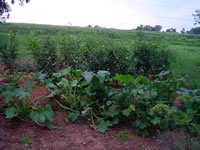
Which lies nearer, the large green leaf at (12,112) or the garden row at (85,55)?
the large green leaf at (12,112)

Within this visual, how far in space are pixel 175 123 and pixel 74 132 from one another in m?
1.56

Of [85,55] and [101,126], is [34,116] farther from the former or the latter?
[85,55]

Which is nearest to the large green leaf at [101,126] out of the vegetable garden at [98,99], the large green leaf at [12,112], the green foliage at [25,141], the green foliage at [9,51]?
the vegetable garden at [98,99]

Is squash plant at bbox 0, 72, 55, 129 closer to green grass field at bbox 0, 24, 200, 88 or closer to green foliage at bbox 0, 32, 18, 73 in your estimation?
green foliage at bbox 0, 32, 18, 73

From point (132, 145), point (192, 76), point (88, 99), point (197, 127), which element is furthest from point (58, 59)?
point (192, 76)

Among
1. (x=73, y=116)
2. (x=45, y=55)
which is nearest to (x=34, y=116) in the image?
(x=73, y=116)

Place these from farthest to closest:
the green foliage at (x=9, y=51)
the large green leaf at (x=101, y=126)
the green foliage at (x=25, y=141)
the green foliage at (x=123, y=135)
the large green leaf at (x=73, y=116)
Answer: the green foliage at (x=9, y=51), the large green leaf at (x=73, y=116), the large green leaf at (x=101, y=126), the green foliage at (x=123, y=135), the green foliage at (x=25, y=141)

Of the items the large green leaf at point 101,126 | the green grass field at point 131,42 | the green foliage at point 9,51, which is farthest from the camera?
the green grass field at point 131,42

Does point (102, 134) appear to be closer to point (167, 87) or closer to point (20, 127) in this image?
point (20, 127)

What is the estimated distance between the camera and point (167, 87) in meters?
3.63

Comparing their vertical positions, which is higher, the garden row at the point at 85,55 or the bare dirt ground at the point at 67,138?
the garden row at the point at 85,55

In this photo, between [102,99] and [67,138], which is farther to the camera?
[102,99]

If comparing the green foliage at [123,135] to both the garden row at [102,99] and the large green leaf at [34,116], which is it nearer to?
the garden row at [102,99]

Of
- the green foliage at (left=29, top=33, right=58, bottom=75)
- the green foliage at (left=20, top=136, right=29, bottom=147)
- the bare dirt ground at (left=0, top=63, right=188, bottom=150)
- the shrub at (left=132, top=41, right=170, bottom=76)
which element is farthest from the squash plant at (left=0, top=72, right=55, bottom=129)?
the shrub at (left=132, top=41, right=170, bottom=76)
